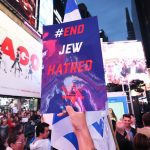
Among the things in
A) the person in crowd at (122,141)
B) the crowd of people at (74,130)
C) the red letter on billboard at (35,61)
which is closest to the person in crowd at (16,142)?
the crowd of people at (74,130)

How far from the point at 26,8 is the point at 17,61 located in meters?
1.86

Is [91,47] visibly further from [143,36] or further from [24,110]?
[143,36]

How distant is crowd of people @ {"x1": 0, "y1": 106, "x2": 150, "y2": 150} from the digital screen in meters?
2.82

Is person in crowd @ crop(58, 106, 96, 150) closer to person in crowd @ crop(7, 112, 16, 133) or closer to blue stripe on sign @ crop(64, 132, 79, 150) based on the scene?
blue stripe on sign @ crop(64, 132, 79, 150)

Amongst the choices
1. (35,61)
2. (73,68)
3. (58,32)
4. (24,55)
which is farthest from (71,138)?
(35,61)

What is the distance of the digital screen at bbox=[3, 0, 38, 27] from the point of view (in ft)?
18.3

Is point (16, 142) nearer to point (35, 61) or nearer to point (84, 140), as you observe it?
point (84, 140)

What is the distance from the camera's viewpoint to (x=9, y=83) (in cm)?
481

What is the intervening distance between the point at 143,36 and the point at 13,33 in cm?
3964

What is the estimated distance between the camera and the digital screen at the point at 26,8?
5577 millimetres

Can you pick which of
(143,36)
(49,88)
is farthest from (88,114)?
(143,36)

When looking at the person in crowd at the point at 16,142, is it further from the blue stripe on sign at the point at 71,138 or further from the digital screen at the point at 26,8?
the digital screen at the point at 26,8

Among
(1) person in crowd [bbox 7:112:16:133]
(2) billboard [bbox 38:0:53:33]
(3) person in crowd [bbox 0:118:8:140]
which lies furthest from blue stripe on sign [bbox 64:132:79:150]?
(2) billboard [bbox 38:0:53:33]

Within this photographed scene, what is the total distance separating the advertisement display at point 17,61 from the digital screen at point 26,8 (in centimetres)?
50
